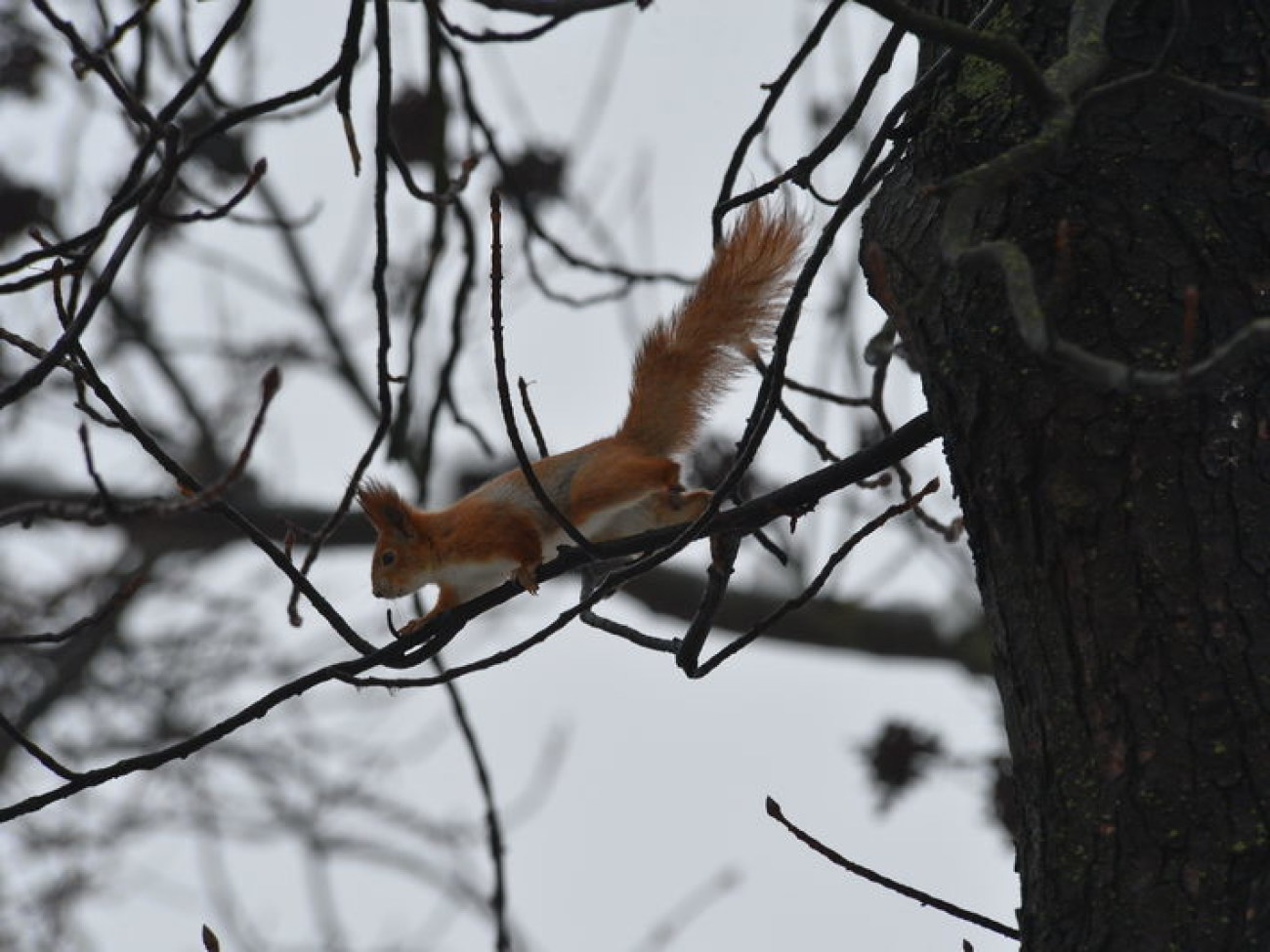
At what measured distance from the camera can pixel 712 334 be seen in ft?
8.05

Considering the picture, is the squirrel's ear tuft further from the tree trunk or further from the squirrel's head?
the tree trunk

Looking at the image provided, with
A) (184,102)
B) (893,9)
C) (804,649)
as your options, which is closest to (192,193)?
(184,102)

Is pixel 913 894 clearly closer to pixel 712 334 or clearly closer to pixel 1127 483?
pixel 1127 483

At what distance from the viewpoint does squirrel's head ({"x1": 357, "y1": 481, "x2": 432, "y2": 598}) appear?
2564mm

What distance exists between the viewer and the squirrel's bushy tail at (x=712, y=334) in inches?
87.6

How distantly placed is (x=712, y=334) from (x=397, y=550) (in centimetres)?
59

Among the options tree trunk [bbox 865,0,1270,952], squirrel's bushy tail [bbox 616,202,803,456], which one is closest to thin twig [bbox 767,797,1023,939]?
tree trunk [bbox 865,0,1270,952]

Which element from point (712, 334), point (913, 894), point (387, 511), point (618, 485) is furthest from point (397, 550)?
point (913, 894)

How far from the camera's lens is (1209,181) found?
1.32m

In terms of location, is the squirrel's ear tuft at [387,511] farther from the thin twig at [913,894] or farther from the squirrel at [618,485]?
the thin twig at [913,894]

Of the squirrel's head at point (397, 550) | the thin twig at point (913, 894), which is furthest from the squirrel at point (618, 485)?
the thin twig at point (913, 894)

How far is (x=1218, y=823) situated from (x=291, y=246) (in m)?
5.00

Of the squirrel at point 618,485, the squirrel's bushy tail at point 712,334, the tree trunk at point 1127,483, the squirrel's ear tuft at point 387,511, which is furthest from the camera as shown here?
the squirrel's ear tuft at point 387,511

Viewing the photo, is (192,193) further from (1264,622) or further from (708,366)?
(1264,622)
